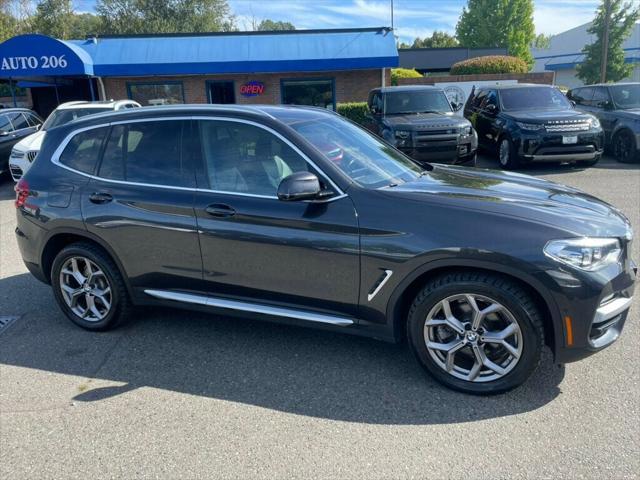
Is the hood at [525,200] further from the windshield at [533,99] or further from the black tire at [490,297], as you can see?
the windshield at [533,99]

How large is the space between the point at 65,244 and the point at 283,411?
2536 mm

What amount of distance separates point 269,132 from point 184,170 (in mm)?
717

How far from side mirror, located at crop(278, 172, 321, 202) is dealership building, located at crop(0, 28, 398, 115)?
50.4 ft

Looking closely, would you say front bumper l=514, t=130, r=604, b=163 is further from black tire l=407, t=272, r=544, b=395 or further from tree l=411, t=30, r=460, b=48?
tree l=411, t=30, r=460, b=48

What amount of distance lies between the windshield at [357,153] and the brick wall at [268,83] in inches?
613

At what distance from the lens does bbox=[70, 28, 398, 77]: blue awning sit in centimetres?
1767

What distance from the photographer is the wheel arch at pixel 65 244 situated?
411 cm

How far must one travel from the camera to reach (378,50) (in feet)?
59.1

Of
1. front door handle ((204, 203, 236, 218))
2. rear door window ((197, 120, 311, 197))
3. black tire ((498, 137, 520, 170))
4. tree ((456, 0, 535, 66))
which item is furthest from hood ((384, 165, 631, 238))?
tree ((456, 0, 535, 66))

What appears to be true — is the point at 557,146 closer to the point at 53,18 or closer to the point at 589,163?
the point at 589,163

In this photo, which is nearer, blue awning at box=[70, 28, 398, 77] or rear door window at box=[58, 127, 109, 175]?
rear door window at box=[58, 127, 109, 175]

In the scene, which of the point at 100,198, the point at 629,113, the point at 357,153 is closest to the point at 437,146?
the point at 629,113

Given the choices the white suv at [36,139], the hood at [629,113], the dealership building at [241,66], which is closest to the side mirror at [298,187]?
the white suv at [36,139]

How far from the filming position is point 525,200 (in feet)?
11.0
